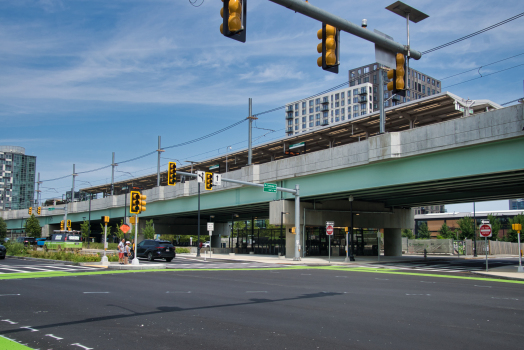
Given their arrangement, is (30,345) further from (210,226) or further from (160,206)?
(160,206)

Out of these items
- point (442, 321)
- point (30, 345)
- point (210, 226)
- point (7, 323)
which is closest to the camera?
point (30, 345)

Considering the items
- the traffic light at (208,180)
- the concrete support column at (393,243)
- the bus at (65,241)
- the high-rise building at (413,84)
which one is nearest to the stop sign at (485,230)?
the traffic light at (208,180)

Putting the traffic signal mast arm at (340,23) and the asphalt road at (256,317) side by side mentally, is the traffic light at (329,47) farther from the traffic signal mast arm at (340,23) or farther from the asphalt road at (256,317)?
the asphalt road at (256,317)

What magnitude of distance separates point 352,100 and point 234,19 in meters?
139

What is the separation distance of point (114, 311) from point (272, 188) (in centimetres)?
A: 2373

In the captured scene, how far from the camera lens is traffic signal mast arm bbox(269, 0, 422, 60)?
8.23 metres

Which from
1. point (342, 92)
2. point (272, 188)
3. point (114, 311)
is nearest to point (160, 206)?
point (272, 188)

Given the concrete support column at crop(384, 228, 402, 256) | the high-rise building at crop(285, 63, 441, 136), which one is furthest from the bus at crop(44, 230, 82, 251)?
the high-rise building at crop(285, 63, 441, 136)

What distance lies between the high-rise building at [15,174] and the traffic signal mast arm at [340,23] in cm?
17285

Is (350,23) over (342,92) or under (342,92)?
under

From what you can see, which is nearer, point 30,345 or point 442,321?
point 30,345

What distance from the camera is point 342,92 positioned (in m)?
146

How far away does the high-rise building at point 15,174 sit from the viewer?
16425cm

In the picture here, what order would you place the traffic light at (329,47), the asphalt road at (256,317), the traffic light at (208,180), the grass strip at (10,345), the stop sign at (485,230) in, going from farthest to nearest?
the traffic light at (208,180) < the stop sign at (485,230) < the traffic light at (329,47) < the asphalt road at (256,317) < the grass strip at (10,345)
